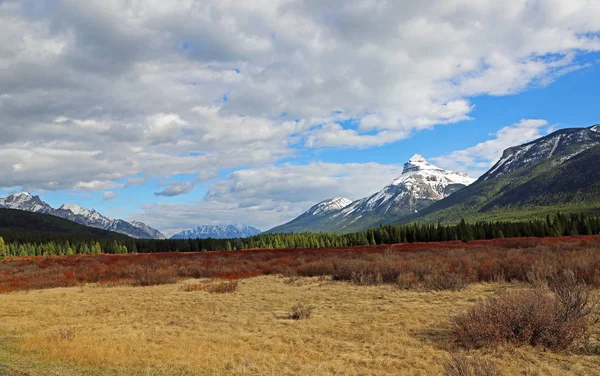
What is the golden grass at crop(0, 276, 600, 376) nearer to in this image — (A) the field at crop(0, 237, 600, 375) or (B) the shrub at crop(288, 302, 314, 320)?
(A) the field at crop(0, 237, 600, 375)

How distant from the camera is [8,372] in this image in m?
8.19

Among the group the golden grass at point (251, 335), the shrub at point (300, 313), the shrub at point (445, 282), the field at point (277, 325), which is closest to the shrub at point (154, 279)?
the field at point (277, 325)

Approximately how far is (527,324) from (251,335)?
828cm

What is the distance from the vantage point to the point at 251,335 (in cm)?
1305

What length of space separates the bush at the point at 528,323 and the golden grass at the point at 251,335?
0.42m

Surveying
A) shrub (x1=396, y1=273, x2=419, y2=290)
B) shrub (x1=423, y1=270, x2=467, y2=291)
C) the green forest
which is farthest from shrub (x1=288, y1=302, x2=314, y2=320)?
the green forest

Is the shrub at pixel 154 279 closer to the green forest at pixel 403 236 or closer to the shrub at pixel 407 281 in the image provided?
the shrub at pixel 407 281

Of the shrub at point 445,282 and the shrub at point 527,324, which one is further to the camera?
the shrub at point 445,282

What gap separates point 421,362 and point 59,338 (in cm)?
1088

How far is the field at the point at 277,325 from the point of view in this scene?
9.38 meters

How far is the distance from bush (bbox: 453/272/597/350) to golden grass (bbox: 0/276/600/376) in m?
0.42

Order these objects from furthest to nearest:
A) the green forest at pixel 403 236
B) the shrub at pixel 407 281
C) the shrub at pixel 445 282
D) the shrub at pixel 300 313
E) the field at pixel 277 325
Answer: the green forest at pixel 403 236 < the shrub at pixel 407 281 < the shrub at pixel 445 282 < the shrub at pixel 300 313 < the field at pixel 277 325

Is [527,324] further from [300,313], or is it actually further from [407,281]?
[407,281]

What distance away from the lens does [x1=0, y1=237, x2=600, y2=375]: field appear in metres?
9.38
